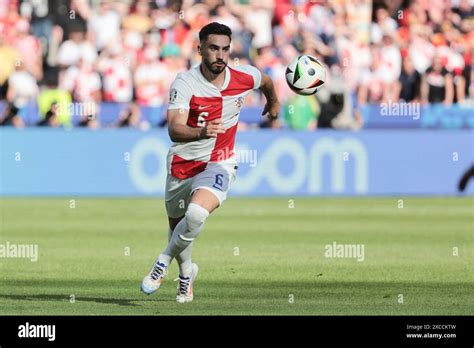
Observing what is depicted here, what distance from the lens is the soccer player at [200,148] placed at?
12188 mm

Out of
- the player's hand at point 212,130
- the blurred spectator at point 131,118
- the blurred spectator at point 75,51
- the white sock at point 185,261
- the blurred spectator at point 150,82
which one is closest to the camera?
the player's hand at point 212,130

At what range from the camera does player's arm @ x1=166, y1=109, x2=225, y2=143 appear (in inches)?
458

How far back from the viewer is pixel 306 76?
13.1 metres

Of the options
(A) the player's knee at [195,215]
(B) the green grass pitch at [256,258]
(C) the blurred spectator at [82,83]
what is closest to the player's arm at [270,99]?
(A) the player's knee at [195,215]

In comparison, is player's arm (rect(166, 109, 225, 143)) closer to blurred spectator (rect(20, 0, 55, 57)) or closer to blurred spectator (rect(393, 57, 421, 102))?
blurred spectator (rect(393, 57, 421, 102))

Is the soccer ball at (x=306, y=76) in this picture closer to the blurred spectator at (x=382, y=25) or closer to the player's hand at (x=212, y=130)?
the player's hand at (x=212, y=130)

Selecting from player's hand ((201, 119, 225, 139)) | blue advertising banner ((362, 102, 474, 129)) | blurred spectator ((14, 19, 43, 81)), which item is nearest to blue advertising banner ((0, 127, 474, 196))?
blue advertising banner ((362, 102, 474, 129))

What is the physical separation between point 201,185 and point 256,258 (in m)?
4.67

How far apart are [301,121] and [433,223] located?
6.09 m

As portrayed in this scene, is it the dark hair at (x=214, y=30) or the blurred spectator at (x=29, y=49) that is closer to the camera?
the dark hair at (x=214, y=30)

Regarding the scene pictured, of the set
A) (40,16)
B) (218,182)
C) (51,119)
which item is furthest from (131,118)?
(218,182)
